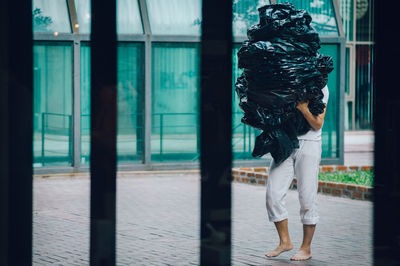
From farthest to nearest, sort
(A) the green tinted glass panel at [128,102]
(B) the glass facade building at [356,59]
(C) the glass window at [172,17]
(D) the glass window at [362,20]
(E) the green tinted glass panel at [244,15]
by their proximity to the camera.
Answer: (D) the glass window at [362,20]
(B) the glass facade building at [356,59]
(E) the green tinted glass panel at [244,15]
(C) the glass window at [172,17]
(A) the green tinted glass panel at [128,102]

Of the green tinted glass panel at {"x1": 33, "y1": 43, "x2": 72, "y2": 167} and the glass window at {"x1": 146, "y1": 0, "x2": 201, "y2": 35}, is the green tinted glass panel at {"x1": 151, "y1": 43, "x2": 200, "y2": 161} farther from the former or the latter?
the green tinted glass panel at {"x1": 33, "y1": 43, "x2": 72, "y2": 167}

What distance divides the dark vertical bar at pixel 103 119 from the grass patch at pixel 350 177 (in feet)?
25.7

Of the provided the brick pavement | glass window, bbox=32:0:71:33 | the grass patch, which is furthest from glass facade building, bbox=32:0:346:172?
the grass patch

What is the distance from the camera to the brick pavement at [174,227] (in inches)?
212

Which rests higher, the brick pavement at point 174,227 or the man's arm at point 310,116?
the man's arm at point 310,116

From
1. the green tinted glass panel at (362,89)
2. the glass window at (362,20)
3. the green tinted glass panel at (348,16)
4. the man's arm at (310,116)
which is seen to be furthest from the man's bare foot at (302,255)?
the glass window at (362,20)

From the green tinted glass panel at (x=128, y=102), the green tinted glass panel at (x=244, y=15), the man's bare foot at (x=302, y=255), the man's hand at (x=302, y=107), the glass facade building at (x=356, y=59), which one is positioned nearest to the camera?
the man's hand at (x=302, y=107)

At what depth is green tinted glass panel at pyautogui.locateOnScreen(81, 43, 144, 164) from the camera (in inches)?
489

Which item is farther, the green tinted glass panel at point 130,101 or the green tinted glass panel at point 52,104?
the green tinted glass panel at point 130,101

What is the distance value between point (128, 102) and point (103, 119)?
35.2 ft

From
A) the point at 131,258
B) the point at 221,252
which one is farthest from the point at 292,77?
the point at 221,252

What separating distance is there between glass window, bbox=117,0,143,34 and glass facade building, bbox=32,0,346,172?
0.02 meters

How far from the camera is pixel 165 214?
794cm
